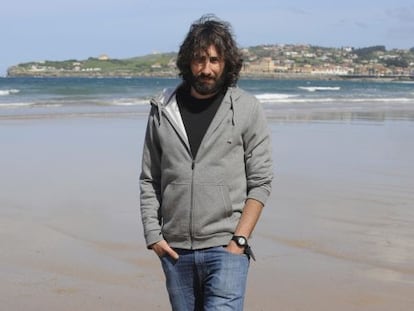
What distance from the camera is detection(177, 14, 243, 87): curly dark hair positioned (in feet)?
9.92

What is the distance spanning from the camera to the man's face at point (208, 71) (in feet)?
9.93

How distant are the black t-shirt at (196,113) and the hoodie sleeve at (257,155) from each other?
0.50 ft

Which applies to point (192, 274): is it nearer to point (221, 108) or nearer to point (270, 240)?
point (221, 108)

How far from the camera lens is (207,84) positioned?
9.98 ft

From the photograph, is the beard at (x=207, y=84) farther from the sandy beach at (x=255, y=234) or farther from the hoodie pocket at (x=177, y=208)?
the sandy beach at (x=255, y=234)

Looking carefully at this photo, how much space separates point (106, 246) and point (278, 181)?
4145 mm

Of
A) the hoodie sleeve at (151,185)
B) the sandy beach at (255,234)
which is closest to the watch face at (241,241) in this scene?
the hoodie sleeve at (151,185)

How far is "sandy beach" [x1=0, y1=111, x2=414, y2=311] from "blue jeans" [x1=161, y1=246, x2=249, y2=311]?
2.13 metres

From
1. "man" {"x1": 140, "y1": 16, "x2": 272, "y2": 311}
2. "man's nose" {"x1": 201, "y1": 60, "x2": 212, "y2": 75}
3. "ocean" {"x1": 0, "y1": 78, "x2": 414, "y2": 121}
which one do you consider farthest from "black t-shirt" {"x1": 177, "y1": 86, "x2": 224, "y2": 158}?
"ocean" {"x1": 0, "y1": 78, "x2": 414, "y2": 121}

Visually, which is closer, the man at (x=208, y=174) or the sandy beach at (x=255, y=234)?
the man at (x=208, y=174)

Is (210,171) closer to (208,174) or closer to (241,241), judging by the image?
(208,174)

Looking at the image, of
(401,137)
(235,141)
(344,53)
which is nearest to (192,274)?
(235,141)

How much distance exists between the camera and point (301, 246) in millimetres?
6859

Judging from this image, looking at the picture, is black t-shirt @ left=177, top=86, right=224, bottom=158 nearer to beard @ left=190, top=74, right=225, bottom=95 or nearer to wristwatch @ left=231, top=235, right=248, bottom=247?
beard @ left=190, top=74, right=225, bottom=95
